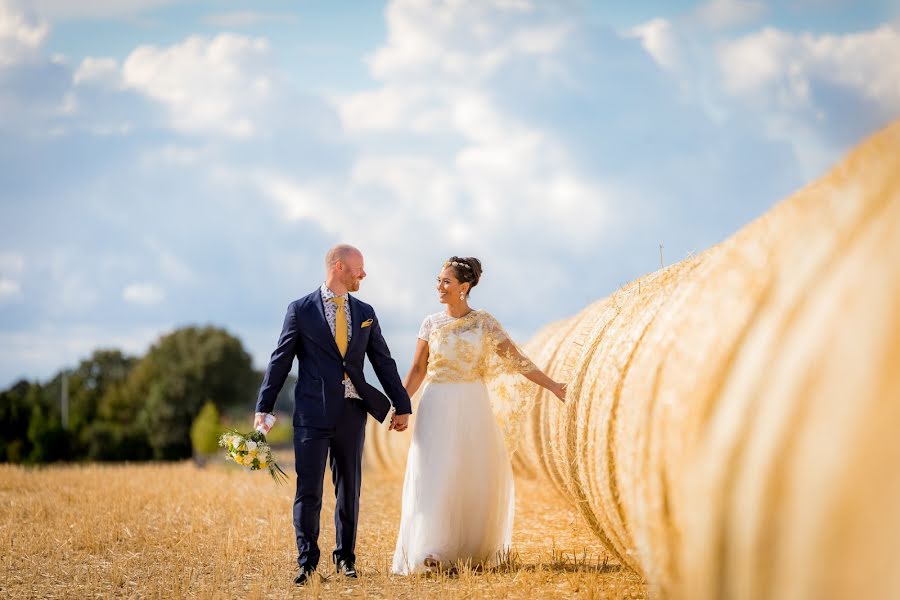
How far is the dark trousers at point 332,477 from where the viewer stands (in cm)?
566

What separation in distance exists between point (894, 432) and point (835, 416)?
0.16 m

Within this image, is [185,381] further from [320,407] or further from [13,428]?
[320,407]

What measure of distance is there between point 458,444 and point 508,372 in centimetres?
62

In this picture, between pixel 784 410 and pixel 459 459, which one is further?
pixel 459 459

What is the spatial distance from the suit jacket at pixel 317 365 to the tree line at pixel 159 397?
1149 inches

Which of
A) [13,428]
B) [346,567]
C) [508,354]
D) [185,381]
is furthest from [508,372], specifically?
[185,381]

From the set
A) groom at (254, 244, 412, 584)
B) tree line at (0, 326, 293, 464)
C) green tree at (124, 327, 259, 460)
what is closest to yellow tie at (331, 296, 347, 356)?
groom at (254, 244, 412, 584)

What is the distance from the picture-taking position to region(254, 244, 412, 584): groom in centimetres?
568

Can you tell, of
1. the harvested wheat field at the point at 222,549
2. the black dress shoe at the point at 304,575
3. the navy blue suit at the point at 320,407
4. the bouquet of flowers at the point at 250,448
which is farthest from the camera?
the bouquet of flowers at the point at 250,448

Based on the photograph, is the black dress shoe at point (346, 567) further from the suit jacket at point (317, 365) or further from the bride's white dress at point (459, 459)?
the suit jacket at point (317, 365)

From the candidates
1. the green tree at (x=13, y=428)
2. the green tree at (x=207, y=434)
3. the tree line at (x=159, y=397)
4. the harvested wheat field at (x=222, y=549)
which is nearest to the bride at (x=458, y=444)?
the harvested wheat field at (x=222, y=549)

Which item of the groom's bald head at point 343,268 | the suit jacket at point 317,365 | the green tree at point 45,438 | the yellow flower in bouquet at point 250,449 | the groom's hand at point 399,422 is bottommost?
the green tree at point 45,438

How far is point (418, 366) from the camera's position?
6289mm

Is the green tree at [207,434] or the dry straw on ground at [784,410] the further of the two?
the green tree at [207,434]
